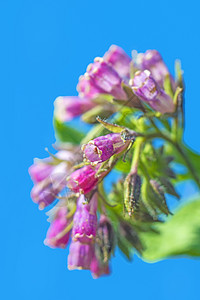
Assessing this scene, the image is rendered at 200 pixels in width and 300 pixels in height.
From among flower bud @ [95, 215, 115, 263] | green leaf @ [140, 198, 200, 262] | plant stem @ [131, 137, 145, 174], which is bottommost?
green leaf @ [140, 198, 200, 262]

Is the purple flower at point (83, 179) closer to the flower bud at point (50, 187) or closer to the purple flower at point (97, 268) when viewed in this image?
the flower bud at point (50, 187)

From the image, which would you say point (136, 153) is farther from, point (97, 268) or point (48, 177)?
point (97, 268)

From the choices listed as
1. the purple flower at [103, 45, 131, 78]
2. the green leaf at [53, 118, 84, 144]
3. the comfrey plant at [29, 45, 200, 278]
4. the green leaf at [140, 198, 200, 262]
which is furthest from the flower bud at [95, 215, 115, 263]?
the purple flower at [103, 45, 131, 78]

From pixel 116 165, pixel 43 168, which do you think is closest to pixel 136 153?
pixel 116 165

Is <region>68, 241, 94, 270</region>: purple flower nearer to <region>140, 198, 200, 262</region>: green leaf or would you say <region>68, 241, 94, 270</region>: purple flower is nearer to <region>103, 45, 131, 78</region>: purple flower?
<region>140, 198, 200, 262</region>: green leaf

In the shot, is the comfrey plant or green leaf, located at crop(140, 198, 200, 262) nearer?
the comfrey plant

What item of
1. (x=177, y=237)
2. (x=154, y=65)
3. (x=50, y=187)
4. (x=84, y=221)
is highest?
(x=154, y=65)

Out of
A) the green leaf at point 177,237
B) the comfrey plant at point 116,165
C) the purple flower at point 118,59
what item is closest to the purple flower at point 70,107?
the comfrey plant at point 116,165
